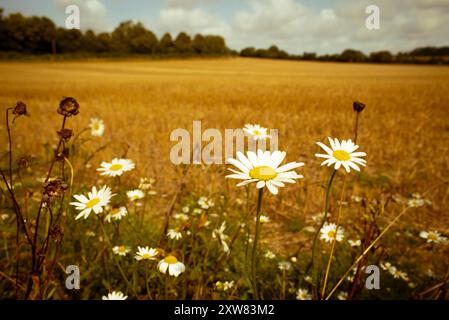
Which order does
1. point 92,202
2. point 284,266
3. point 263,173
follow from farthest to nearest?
point 284,266, point 92,202, point 263,173

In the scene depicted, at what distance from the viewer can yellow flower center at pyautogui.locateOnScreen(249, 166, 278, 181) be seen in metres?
0.91

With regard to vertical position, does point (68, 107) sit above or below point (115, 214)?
above

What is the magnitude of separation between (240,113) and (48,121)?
489 centimetres

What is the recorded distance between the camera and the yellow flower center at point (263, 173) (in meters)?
0.91

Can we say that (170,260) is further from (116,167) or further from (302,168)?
(302,168)

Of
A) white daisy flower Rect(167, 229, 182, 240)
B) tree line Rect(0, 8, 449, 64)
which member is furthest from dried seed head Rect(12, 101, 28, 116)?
tree line Rect(0, 8, 449, 64)

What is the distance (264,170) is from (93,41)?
56.8 metres

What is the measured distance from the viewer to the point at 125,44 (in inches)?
2115

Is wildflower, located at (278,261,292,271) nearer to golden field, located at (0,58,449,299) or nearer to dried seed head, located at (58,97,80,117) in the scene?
golden field, located at (0,58,449,299)

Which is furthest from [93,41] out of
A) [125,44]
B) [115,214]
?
[115,214]

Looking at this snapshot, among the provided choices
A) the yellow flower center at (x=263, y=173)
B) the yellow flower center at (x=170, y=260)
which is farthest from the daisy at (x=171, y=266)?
the yellow flower center at (x=263, y=173)
